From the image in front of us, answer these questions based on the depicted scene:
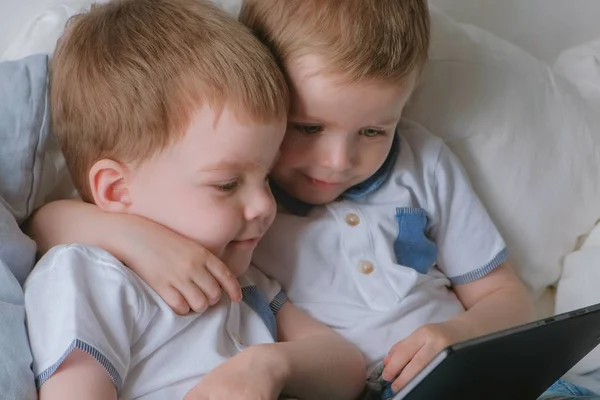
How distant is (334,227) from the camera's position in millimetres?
1177

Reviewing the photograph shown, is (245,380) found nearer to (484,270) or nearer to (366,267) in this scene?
(366,267)

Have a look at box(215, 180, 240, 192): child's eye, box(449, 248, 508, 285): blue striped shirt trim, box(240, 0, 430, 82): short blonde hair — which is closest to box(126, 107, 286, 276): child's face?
box(215, 180, 240, 192): child's eye

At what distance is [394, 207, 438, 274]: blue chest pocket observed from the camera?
119 centimetres

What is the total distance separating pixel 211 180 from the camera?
3.16ft

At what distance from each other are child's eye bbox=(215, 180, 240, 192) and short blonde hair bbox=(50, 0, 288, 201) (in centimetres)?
8

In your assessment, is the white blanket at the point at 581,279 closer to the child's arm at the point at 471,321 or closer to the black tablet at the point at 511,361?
the child's arm at the point at 471,321

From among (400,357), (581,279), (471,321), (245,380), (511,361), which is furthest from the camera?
(581,279)

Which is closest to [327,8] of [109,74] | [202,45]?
[202,45]

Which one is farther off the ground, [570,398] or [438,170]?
[438,170]

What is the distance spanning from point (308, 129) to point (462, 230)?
0.30 metres

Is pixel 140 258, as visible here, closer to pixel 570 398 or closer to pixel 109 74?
pixel 109 74

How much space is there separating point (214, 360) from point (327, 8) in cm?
43

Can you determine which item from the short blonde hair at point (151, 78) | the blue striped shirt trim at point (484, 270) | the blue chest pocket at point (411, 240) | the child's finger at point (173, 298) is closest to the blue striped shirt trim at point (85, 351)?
the child's finger at point (173, 298)

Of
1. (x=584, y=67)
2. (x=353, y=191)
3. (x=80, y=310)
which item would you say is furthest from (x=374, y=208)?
(x=584, y=67)
